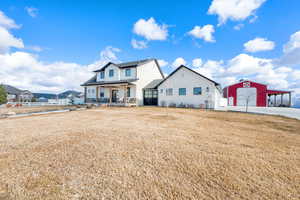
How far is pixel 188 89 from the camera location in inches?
609

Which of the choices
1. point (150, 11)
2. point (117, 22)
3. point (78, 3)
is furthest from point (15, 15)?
point (150, 11)

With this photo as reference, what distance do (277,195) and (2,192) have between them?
4.13m

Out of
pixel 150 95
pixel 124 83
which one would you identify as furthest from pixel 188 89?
pixel 124 83

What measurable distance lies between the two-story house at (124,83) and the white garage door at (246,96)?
15.1m

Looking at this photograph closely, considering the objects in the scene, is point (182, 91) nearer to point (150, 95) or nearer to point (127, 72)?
point (150, 95)

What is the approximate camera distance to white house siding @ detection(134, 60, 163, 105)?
698 inches

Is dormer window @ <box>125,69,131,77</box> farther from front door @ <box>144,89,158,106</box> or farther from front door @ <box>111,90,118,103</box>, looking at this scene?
front door @ <box>144,89,158,106</box>

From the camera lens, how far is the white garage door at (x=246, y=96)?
2000cm

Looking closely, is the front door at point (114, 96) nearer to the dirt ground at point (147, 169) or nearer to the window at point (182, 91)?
the window at point (182, 91)

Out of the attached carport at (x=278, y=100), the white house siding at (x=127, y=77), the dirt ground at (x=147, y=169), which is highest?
the white house siding at (x=127, y=77)

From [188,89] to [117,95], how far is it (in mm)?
10866

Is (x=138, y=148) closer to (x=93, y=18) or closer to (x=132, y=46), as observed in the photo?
(x=93, y=18)

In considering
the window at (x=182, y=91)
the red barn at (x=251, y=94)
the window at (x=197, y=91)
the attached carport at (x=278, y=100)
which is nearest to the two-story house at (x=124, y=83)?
the window at (x=182, y=91)

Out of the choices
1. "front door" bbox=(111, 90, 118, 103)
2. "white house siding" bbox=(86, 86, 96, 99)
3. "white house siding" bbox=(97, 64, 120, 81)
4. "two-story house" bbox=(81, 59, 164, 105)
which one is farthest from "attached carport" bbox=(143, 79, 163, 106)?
"white house siding" bbox=(86, 86, 96, 99)
